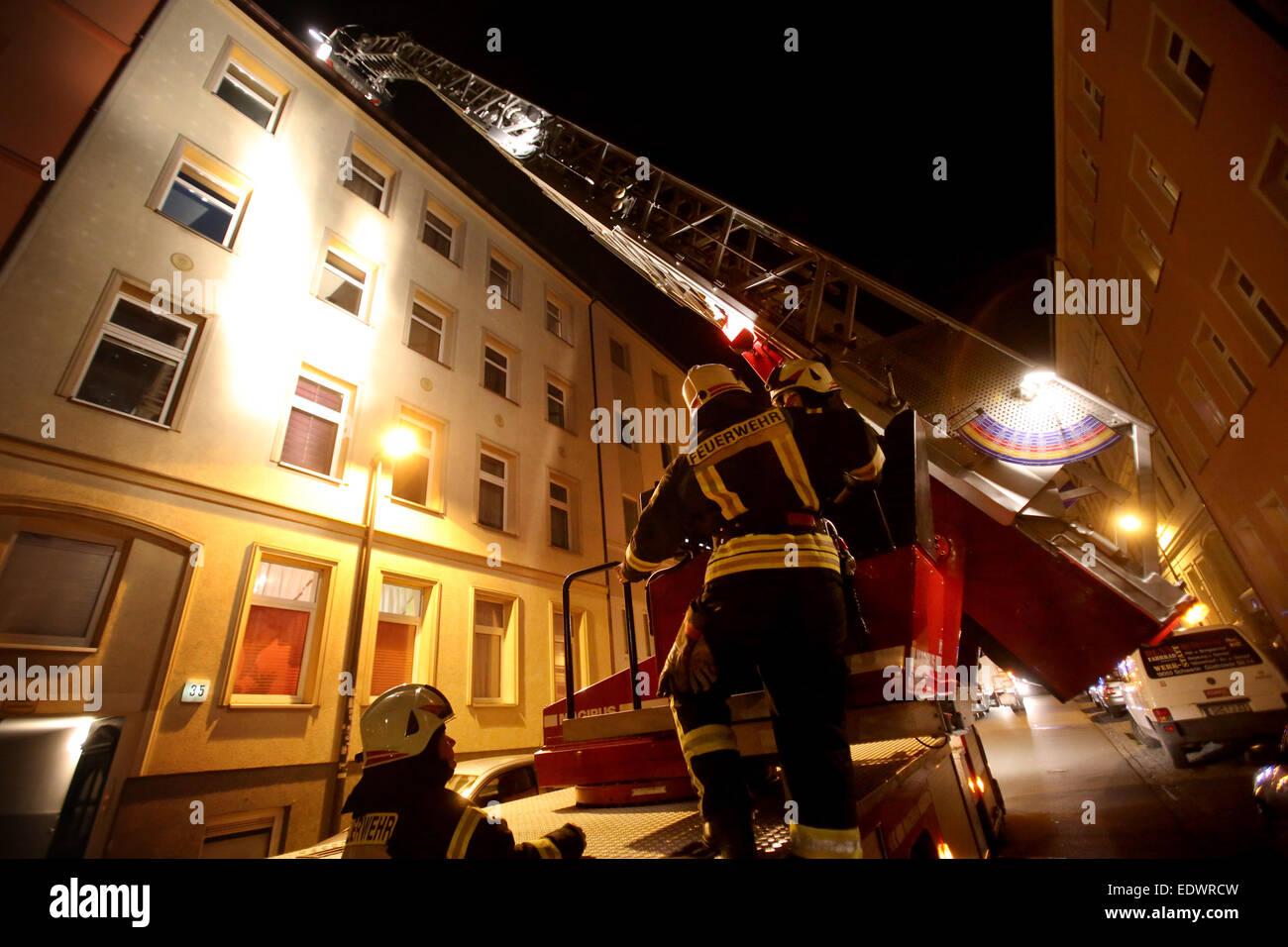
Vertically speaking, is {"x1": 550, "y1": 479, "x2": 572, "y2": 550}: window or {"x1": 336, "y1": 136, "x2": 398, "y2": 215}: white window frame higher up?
{"x1": 336, "y1": 136, "x2": 398, "y2": 215}: white window frame

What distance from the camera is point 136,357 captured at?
7.36 m

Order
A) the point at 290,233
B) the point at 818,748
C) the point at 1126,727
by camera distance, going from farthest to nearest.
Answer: the point at 1126,727 < the point at 290,233 < the point at 818,748

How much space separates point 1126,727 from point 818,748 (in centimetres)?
2114

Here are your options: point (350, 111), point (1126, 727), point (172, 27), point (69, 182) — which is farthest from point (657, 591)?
point (1126, 727)

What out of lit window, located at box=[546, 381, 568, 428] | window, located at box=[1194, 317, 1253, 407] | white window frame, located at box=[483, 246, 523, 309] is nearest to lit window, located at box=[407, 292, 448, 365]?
white window frame, located at box=[483, 246, 523, 309]

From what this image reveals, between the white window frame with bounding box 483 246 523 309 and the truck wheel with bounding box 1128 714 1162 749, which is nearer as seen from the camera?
the truck wheel with bounding box 1128 714 1162 749

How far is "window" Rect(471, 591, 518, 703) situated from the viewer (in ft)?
33.0

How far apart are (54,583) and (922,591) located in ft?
28.4

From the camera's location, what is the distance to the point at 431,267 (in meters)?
12.3

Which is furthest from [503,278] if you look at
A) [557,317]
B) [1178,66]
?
[1178,66]

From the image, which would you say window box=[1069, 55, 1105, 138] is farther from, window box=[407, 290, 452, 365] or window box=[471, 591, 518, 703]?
window box=[471, 591, 518, 703]

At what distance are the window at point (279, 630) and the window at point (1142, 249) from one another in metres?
18.5

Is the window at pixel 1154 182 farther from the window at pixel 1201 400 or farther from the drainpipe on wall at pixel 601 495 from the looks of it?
the drainpipe on wall at pixel 601 495
